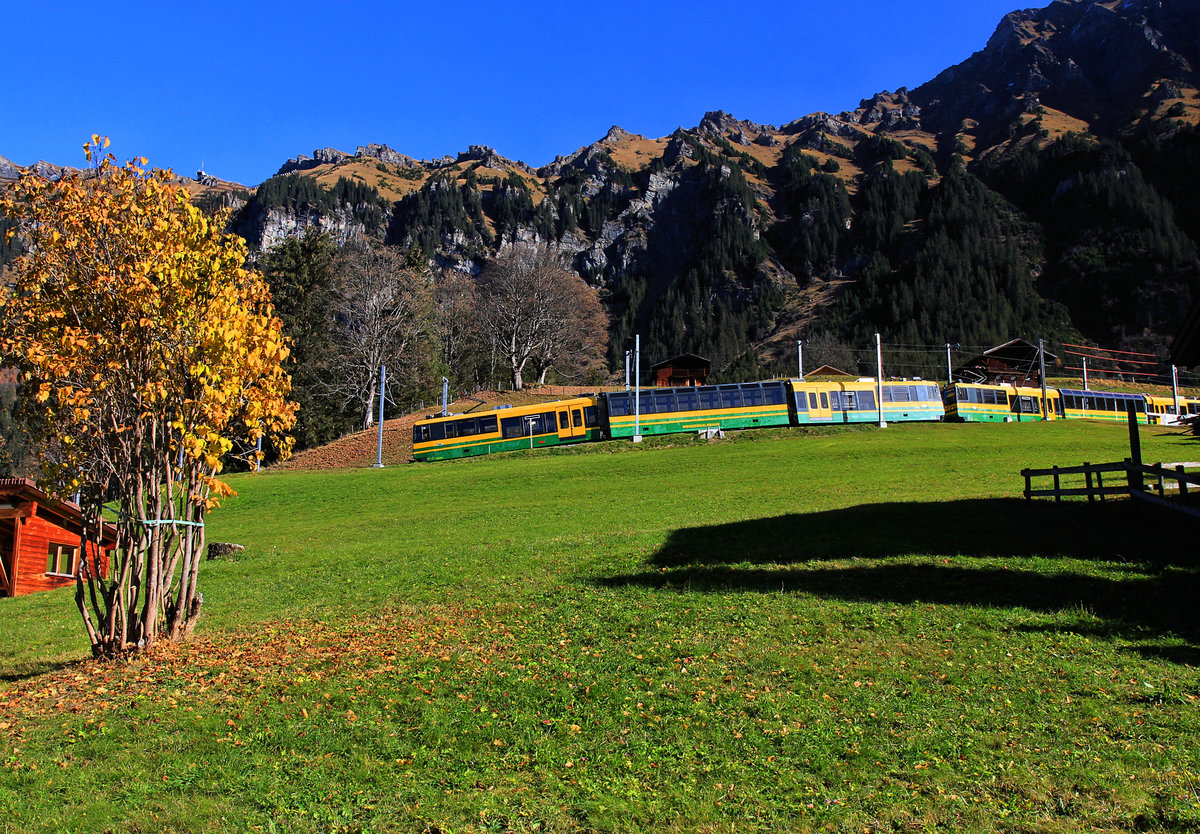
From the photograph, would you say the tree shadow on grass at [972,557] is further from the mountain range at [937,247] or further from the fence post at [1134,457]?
the mountain range at [937,247]

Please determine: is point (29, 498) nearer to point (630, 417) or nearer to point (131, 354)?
point (131, 354)

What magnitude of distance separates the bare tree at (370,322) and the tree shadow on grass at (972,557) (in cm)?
4894

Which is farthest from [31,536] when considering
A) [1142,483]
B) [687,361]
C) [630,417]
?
[687,361]

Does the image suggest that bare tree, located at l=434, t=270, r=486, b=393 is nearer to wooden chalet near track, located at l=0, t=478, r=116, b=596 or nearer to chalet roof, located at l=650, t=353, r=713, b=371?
chalet roof, located at l=650, t=353, r=713, b=371

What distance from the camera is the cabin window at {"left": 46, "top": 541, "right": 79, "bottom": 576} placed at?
77.9 feet

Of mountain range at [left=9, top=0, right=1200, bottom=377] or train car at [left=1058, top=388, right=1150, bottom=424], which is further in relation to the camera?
mountain range at [left=9, top=0, right=1200, bottom=377]

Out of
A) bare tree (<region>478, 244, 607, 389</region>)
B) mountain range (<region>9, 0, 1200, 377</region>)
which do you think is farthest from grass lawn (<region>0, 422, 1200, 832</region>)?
mountain range (<region>9, 0, 1200, 377</region>)

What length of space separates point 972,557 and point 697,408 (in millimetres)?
33592

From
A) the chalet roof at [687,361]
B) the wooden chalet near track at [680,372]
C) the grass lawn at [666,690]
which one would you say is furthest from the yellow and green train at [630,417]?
the wooden chalet near track at [680,372]

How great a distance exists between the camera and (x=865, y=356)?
12519cm

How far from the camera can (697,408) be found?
155 feet

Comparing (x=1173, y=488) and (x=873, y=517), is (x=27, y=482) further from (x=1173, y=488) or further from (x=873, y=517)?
(x=1173, y=488)

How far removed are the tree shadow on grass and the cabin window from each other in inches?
788

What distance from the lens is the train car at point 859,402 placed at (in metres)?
47.4
